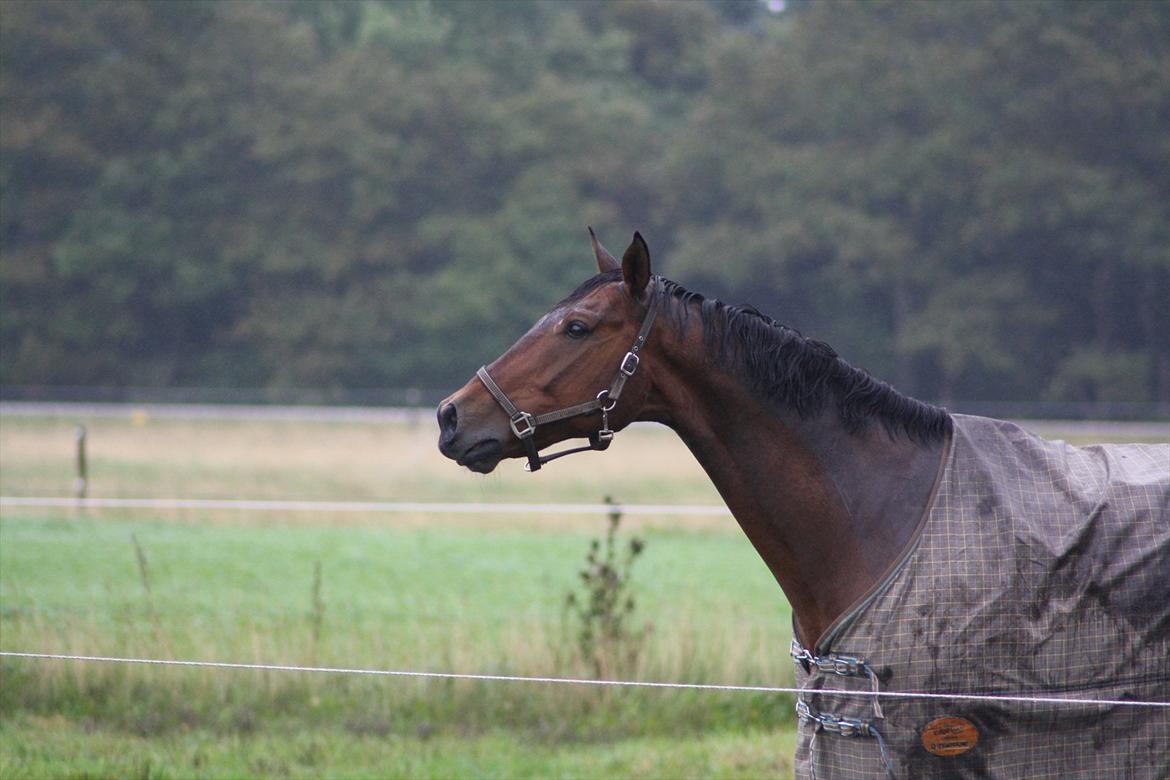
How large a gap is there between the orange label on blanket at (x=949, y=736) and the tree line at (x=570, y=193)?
21.9 metres

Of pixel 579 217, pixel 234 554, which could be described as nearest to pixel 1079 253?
pixel 579 217

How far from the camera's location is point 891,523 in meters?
3.24

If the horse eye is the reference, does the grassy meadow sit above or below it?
below

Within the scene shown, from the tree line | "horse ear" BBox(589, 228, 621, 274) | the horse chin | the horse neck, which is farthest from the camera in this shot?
the tree line

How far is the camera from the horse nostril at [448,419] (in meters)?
3.33

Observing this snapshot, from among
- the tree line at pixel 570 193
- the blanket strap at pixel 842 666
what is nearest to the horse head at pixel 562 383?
the blanket strap at pixel 842 666

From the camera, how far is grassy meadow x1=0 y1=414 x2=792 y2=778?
5582 millimetres

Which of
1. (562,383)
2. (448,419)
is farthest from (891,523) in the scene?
(448,419)

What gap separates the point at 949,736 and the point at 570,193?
2804 cm

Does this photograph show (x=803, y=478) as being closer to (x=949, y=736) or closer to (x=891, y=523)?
(x=891, y=523)

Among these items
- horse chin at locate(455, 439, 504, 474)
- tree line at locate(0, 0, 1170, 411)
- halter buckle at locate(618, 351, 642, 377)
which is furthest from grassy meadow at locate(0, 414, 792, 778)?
tree line at locate(0, 0, 1170, 411)

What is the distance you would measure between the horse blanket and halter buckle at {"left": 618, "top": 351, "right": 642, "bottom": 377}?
921 millimetres

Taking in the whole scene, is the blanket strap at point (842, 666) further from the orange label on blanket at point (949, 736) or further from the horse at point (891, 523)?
the orange label on blanket at point (949, 736)

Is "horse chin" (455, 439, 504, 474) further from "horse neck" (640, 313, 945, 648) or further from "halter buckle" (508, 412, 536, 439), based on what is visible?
"horse neck" (640, 313, 945, 648)
